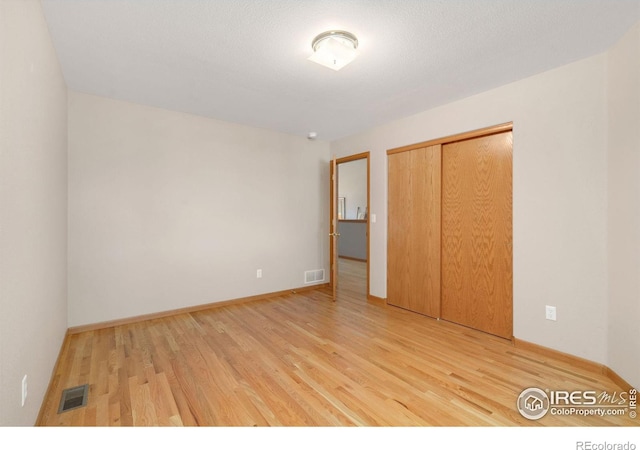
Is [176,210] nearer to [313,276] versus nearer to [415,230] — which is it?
[313,276]

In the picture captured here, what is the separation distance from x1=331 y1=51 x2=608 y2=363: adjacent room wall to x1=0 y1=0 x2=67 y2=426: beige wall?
3484 millimetres

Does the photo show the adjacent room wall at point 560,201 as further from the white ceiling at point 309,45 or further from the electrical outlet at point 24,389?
the electrical outlet at point 24,389

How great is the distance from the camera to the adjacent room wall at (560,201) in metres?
2.19

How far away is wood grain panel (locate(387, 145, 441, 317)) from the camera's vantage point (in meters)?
3.36

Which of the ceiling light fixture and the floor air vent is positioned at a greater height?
the ceiling light fixture

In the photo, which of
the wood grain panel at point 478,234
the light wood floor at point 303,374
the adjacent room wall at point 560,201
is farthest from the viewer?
the wood grain panel at point 478,234

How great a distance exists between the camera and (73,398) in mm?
1839

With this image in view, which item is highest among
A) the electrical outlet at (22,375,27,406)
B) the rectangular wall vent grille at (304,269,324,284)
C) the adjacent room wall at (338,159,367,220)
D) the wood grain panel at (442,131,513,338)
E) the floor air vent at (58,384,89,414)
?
the adjacent room wall at (338,159,367,220)

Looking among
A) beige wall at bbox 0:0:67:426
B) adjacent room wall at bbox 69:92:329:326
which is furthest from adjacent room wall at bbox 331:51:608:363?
beige wall at bbox 0:0:67:426

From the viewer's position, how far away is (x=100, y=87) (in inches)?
111

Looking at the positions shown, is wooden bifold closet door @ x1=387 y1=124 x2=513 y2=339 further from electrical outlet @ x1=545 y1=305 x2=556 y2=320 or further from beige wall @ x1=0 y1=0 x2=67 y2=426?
beige wall @ x1=0 y1=0 x2=67 y2=426

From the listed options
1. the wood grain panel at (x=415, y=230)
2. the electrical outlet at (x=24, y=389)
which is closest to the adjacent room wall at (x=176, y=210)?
the wood grain panel at (x=415, y=230)

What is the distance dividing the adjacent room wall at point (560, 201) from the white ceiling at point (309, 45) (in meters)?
0.21

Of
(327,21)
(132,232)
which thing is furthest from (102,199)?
(327,21)
